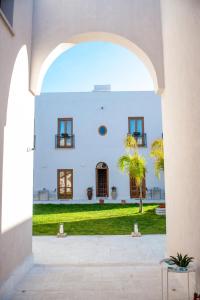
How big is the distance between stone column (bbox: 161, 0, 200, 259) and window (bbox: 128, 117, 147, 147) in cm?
1289

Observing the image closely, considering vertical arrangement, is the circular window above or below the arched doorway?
above

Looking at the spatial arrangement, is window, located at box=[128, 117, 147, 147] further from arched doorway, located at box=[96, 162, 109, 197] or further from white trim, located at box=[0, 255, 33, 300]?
white trim, located at box=[0, 255, 33, 300]

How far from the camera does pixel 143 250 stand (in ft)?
20.9

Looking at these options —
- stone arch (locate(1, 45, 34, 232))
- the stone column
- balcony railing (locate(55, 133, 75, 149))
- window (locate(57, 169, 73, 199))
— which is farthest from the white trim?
balcony railing (locate(55, 133, 75, 149))

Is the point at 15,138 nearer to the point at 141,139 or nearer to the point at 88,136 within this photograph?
the point at 88,136

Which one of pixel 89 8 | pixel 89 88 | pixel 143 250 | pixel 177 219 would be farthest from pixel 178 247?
pixel 89 88

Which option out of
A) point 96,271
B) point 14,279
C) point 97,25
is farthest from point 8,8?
point 96,271

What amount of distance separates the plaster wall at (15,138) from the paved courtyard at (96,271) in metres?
0.51

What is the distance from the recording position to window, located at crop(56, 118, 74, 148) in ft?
59.9

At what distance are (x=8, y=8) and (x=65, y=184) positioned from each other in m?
14.3

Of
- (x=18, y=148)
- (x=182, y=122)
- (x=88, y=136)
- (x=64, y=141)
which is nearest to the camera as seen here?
(x=182, y=122)

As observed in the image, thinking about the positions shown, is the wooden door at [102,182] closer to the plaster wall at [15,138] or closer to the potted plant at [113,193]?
the potted plant at [113,193]

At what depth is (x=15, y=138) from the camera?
179 inches

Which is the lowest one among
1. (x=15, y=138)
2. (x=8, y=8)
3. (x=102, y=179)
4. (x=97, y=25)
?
(x=102, y=179)
